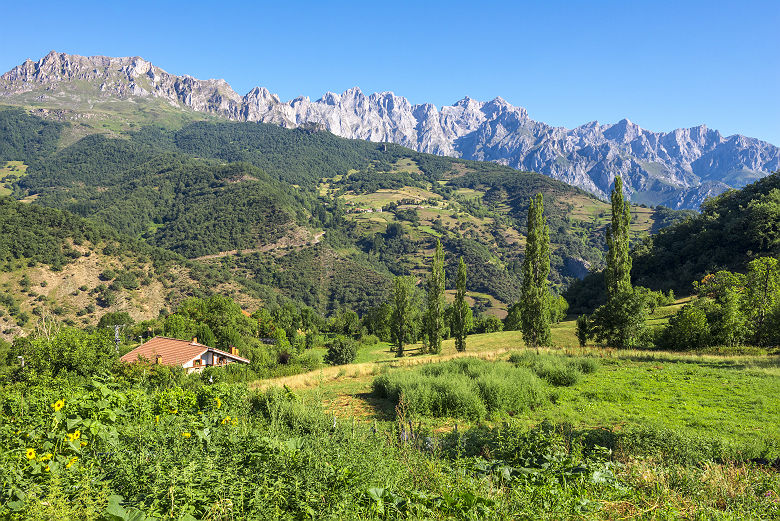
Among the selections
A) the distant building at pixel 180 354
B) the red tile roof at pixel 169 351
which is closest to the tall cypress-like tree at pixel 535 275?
the distant building at pixel 180 354

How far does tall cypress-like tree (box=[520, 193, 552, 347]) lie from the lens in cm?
3512

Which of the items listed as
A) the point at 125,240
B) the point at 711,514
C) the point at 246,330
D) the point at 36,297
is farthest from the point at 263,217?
the point at 711,514

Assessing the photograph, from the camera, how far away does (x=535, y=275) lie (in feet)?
117

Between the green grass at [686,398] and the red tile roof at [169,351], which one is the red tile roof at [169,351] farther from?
the green grass at [686,398]

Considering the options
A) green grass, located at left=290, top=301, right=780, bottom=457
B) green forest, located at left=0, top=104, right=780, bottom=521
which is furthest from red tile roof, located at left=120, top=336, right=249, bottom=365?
green grass, located at left=290, top=301, right=780, bottom=457

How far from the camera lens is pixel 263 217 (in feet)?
600

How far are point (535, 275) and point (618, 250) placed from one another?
6.87 metres

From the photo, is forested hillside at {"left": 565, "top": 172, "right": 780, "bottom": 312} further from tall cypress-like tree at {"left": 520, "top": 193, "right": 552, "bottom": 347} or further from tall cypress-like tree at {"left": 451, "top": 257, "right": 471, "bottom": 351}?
tall cypress-like tree at {"left": 520, "top": 193, "right": 552, "bottom": 347}

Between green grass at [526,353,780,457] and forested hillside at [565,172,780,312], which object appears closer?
green grass at [526,353,780,457]

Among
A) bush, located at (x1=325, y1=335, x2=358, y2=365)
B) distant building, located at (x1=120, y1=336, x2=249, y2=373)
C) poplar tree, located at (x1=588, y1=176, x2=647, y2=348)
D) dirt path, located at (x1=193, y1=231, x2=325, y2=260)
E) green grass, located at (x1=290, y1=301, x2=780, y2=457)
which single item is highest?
dirt path, located at (x1=193, y1=231, x2=325, y2=260)

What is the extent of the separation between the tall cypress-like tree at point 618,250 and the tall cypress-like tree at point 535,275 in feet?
16.2

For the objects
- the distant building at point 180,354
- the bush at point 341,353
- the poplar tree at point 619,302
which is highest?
the poplar tree at point 619,302

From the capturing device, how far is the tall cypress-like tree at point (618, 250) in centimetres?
3288

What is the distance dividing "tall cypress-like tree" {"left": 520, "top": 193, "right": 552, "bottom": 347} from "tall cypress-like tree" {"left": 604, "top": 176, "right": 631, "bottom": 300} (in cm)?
495
